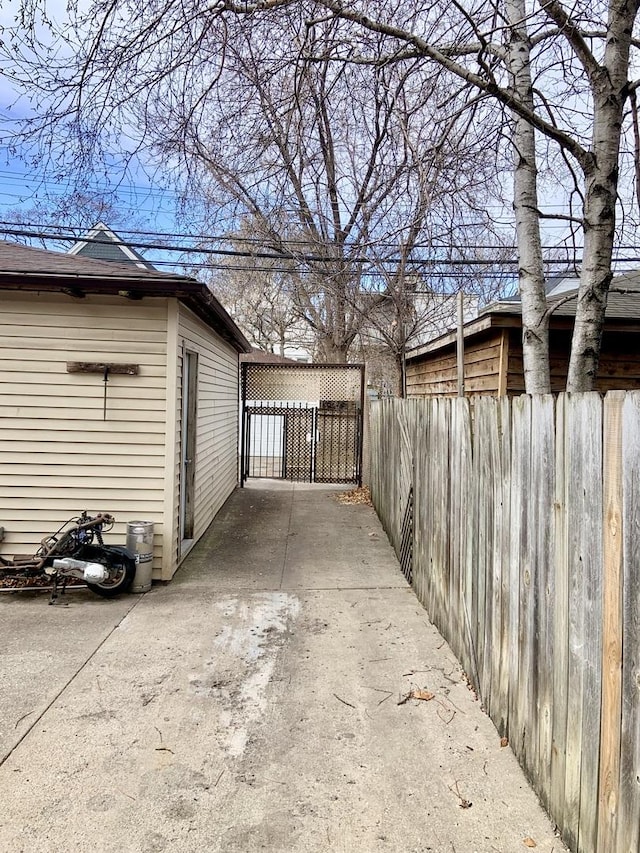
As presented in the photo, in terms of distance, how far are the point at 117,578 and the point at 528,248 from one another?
4691 millimetres

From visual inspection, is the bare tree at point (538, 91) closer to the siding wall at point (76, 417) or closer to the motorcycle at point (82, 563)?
the siding wall at point (76, 417)

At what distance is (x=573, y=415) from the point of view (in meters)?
1.97

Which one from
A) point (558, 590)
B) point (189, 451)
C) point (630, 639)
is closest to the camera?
point (630, 639)

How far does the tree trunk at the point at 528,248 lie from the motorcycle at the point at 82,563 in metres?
3.94

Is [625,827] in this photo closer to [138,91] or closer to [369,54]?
[138,91]

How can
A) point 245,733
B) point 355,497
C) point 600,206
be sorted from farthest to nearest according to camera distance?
point 355,497 → point 600,206 → point 245,733

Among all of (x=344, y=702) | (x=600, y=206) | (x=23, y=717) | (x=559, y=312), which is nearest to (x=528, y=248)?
(x=600, y=206)

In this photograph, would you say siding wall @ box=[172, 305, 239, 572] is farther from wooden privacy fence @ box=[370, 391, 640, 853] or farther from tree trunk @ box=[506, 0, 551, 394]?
tree trunk @ box=[506, 0, 551, 394]

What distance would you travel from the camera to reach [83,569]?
444 cm

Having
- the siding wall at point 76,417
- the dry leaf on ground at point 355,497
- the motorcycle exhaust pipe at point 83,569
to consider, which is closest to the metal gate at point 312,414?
the dry leaf on ground at point 355,497

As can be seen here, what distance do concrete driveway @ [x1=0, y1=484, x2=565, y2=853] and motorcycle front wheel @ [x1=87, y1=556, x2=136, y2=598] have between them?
96mm

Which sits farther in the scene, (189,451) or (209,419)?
(209,419)

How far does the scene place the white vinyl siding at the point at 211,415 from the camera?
5.86 metres

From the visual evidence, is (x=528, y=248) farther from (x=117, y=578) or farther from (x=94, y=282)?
(x=117, y=578)
